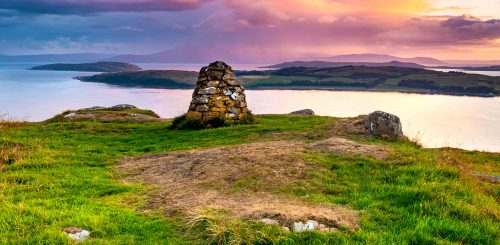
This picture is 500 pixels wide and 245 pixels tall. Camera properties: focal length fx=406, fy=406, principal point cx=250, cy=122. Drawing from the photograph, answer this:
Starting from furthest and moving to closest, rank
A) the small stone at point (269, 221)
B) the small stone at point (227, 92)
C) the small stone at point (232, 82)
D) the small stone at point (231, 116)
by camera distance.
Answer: the small stone at point (232, 82) < the small stone at point (227, 92) < the small stone at point (231, 116) < the small stone at point (269, 221)

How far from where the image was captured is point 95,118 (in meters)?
32.1

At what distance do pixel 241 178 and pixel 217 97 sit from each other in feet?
49.4

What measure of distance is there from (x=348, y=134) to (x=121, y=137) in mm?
12569

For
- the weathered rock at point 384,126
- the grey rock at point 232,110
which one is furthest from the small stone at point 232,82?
the weathered rock at point 384,126

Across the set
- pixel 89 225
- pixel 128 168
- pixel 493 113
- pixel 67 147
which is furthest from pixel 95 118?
pixel 493 113

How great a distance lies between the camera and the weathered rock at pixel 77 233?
7.91 m

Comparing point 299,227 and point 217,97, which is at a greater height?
point 217,97

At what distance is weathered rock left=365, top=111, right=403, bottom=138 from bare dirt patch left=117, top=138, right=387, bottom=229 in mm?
4385

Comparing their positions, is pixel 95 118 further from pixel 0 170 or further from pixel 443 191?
pixel 443 191

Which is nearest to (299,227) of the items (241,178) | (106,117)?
(241,178)

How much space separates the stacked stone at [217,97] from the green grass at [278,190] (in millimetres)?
8472

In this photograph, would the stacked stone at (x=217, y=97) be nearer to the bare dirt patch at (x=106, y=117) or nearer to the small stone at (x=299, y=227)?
the bare dirt patch at (x=106, y=117)

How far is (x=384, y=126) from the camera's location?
19.9m

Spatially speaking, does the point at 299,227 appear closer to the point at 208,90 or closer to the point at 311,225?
the point at 311,225
